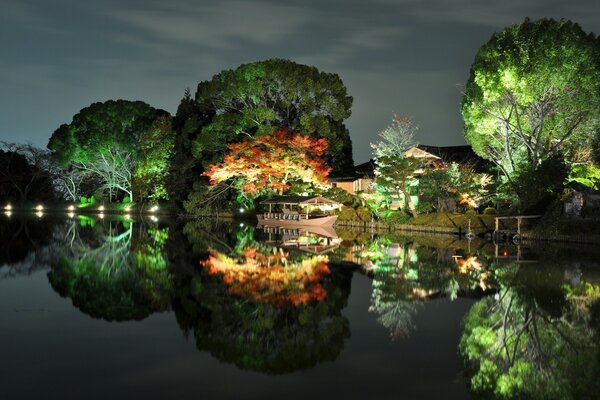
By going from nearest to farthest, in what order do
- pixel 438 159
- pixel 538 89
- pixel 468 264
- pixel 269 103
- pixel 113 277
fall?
pixel 113 277
pixel 468 264
pixel 538 89
pixel 438 159
pixel 269 103

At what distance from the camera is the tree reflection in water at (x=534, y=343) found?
7488mm

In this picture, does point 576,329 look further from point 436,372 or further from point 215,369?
point 215,369

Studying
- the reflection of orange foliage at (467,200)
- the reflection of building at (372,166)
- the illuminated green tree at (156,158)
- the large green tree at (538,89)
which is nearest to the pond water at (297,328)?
the large green tree at (538,89)

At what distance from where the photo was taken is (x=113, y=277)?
15672 millimetres

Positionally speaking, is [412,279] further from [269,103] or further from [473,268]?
[269,103]

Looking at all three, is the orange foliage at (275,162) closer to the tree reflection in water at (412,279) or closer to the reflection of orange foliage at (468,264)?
the tree reflection in water at (412,279)

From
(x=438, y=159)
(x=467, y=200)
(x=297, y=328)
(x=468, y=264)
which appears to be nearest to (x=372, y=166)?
(x=438, y=159)

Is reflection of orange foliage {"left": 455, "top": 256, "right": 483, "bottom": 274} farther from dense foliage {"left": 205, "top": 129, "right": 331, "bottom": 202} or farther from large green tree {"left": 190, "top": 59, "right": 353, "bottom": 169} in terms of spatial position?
large green tree {"left": 190, "top": 59, "right": 353, "bottom": 169}

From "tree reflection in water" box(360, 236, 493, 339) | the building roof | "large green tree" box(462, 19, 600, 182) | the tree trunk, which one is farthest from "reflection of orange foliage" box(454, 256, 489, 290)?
the building roof

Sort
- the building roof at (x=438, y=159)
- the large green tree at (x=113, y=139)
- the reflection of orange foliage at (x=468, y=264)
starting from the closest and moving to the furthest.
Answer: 1. the reflection of orange foliage at (x=468, y=264)
2. the building roof at (x=438, y=159)
3. the large green tree at (x=113, y=139)

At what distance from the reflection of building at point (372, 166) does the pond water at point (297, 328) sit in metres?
27.3

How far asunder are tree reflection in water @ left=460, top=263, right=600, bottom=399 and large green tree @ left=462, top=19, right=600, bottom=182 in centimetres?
1712

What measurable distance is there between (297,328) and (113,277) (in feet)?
24.4

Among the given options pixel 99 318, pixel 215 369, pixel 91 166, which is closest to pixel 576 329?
pixel 215 369
